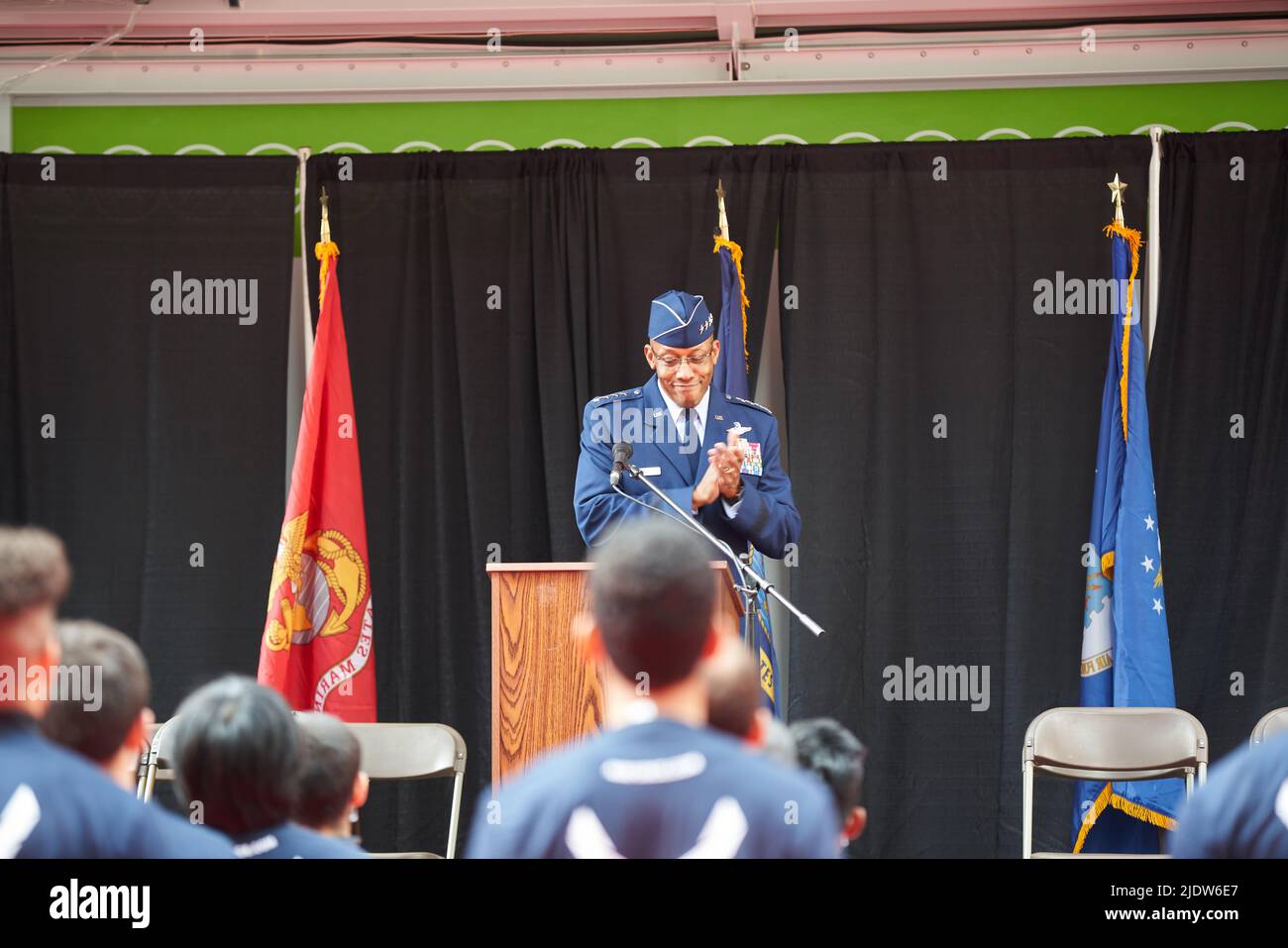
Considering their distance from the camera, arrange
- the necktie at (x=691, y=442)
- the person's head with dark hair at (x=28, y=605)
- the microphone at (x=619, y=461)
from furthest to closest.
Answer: the necktie at (x=691, y=442)
the microphone at (x=619, y=461)
the person's head with dark hair at (x=28, y=605)

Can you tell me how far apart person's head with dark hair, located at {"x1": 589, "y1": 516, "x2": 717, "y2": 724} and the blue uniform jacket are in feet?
7.74

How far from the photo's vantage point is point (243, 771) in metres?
2.01

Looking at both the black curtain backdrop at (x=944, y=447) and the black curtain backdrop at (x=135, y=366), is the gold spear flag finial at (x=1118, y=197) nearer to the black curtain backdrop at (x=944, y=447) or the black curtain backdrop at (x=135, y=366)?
the black curtain backdrop at (x=944, y=447)

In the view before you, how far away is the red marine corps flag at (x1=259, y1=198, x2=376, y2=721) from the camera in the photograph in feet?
18.0

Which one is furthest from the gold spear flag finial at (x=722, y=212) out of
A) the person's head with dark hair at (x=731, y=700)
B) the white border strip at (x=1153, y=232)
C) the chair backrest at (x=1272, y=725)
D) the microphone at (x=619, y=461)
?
the person's head with dark hair at (x=731, y=700)

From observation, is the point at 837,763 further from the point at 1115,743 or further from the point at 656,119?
the point at 656,119

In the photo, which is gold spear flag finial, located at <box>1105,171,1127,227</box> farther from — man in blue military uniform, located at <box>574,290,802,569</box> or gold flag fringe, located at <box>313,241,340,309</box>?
gold flag fringe, located at <box>313,241,340,309</box>

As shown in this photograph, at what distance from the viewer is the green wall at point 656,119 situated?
6234mm

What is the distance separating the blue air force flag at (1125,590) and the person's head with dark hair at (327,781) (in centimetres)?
372

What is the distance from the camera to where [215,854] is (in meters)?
1.86

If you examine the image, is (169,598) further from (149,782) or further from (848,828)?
(848,828)

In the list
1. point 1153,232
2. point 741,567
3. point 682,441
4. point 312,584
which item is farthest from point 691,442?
point 1153,232

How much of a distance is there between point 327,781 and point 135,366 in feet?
14.3
